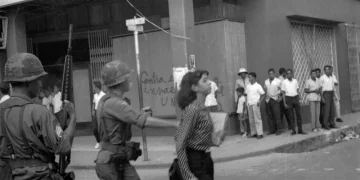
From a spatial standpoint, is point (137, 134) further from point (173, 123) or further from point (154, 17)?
point (173, 123)

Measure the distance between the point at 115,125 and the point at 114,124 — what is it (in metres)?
0.01

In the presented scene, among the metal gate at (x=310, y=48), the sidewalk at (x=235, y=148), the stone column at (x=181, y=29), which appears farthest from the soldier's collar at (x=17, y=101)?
the metal gate at (x=310, y=48)

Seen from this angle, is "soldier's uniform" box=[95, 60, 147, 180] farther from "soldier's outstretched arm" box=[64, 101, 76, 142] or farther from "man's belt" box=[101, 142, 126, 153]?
"soldier's outstretched arm" box=[64, 101, 76, 142]

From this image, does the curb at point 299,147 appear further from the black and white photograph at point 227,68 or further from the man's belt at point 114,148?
the man's belt at point 114,148

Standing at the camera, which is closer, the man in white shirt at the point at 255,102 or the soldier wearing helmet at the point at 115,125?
the soldier wearing helmet at the point at 115,125

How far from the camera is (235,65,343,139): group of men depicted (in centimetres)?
1308

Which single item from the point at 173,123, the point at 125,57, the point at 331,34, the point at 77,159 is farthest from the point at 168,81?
the point at 173,123

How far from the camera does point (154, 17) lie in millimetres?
14805

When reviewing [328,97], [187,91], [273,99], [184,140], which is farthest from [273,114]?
[184,140]

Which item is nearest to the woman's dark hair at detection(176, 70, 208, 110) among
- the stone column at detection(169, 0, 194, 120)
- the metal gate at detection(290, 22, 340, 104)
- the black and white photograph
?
the black and white photograph

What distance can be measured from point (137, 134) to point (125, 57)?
241cm

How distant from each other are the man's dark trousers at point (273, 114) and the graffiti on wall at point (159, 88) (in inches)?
107

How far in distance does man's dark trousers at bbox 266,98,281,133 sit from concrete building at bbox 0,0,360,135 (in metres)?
0.98

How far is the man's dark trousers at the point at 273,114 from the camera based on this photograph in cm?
1348
